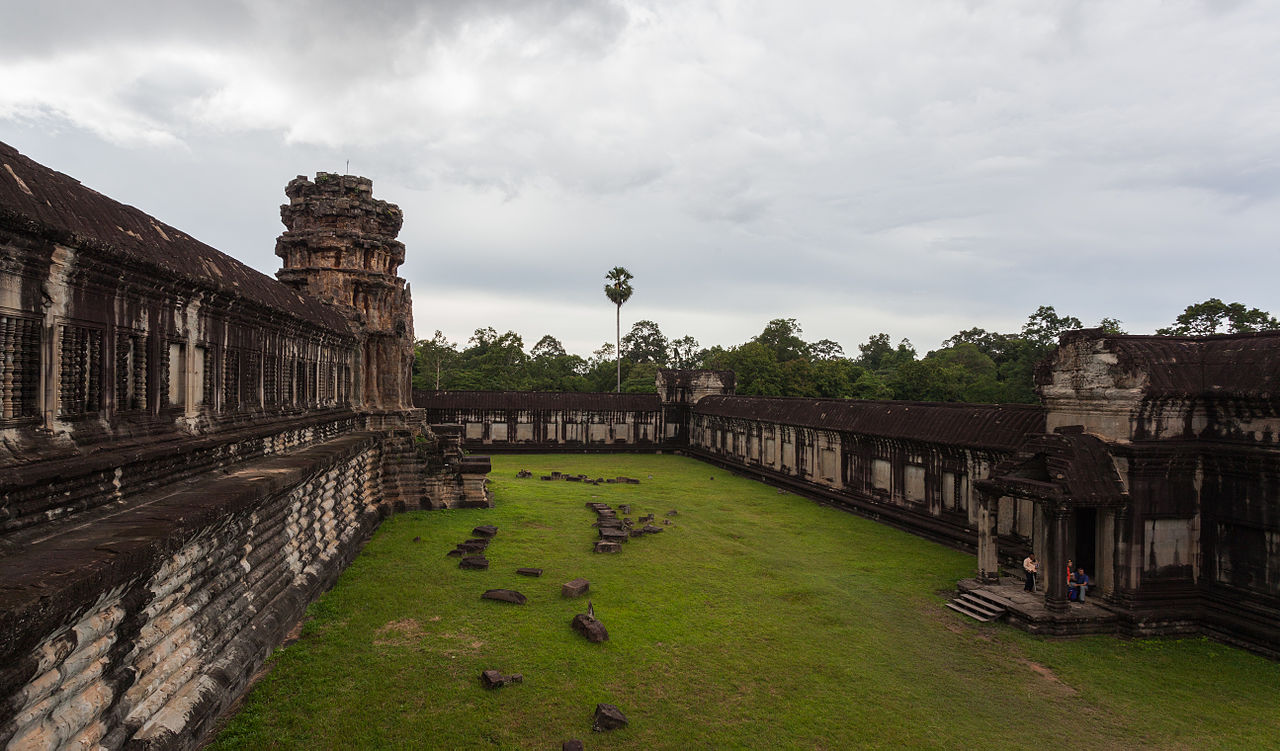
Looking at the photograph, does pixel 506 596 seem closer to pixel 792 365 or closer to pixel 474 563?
pixel 474 563

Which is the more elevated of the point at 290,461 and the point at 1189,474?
the point at 290,461

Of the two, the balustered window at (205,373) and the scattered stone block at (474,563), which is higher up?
the balustered window at (205,373)

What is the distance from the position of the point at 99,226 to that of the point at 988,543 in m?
14.1

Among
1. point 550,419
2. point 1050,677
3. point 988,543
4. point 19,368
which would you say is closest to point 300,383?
point 19,368

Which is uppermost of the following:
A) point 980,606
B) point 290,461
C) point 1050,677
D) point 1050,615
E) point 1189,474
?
point 290,461

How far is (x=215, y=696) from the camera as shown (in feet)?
21.9

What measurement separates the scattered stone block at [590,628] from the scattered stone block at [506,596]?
138 cm

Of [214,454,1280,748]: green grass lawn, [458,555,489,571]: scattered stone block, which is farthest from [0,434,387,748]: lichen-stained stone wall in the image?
[458,555,489,571]: scattered stone block

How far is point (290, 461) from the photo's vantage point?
10.1m

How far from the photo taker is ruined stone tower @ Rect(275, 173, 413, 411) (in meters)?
18.9

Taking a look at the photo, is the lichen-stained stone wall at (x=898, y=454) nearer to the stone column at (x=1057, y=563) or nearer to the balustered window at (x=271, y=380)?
the stone column at (x=1057, y=563)

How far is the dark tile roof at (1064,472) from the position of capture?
35.1ft

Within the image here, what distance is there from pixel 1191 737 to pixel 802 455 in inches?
639

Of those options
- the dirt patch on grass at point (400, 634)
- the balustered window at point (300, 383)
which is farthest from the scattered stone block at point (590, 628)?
the balustered window at point (300, 383)
